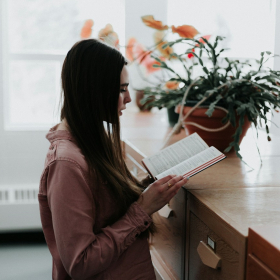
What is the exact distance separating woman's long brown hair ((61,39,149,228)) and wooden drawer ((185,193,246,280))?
20 centimetres

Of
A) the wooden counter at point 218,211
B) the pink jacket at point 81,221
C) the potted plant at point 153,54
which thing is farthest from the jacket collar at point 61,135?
the potted plant at point 153,54

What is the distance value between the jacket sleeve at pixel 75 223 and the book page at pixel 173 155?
268 millimetres

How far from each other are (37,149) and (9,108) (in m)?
0.36

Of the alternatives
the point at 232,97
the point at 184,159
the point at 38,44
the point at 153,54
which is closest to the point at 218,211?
the point at 184,159

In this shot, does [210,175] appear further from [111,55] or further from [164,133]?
[164,133]

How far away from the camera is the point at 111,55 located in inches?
38.0

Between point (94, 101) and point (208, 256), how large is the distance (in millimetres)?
478

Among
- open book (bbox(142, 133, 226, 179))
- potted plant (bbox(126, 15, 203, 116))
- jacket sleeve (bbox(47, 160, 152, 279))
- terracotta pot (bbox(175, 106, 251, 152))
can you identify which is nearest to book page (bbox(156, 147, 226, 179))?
open book (bbox(142, 133, 226, 179))

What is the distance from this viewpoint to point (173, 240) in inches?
50.1

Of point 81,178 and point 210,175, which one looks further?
point 210,175

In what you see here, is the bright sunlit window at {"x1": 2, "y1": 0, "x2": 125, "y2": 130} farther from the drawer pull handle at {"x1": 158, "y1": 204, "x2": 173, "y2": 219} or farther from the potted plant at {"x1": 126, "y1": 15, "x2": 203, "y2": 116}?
the drawer pull handle at {"x1": 158, "y1": 204, "x2": 173, "y2": 219}

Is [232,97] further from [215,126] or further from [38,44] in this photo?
[38,44]

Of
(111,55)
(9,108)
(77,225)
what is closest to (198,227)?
(77,225)

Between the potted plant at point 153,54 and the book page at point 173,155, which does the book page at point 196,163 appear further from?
the potted plant at point 153,54
